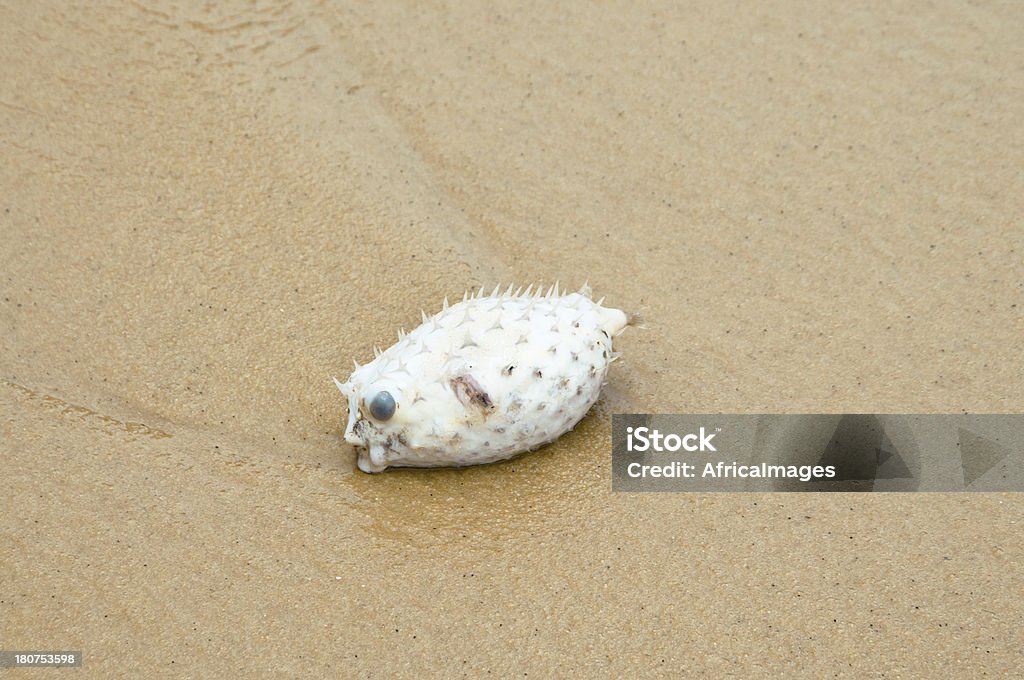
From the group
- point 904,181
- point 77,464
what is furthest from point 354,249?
point 904,181

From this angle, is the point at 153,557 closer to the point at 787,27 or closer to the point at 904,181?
the point at 904,181

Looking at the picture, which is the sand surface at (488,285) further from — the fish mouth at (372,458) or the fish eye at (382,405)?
the fish eye at (382,405)

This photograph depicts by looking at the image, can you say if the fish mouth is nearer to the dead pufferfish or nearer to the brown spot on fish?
the dead pufferfish

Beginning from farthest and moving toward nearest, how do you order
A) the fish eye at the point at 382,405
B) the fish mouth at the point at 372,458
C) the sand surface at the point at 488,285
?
the fish mouth at the point at 372,458 → the fish eye at the point at 382,405 → the sand surface at the point at 488,285

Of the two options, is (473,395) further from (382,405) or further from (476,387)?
(382,405)

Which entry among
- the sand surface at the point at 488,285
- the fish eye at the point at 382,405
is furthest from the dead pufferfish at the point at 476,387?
the sand surface at the point at 488,285

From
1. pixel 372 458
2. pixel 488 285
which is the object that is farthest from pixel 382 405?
pixel 488 285

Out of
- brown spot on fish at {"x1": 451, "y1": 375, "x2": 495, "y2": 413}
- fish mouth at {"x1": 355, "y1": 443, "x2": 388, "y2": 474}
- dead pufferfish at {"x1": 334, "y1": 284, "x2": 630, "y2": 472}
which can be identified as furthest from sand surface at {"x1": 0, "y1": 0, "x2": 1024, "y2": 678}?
brown spot on fish at {"x1": 451, "y1": 375, "x2": 495, "y2": 413}
